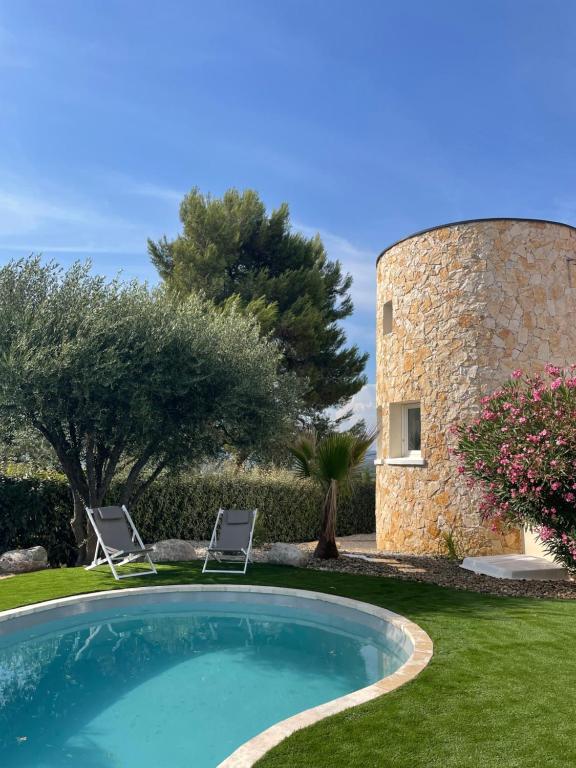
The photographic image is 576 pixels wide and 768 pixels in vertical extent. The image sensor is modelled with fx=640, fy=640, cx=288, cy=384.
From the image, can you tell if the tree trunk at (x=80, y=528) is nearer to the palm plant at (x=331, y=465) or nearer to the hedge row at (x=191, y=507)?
the hedge row at (x=191, y=507)

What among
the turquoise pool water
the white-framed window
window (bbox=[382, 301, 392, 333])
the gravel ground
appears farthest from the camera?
window (bbox=[382, 301, 392, 333])

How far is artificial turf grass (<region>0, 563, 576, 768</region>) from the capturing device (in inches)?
157

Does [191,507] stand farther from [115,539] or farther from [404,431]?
[404,431]

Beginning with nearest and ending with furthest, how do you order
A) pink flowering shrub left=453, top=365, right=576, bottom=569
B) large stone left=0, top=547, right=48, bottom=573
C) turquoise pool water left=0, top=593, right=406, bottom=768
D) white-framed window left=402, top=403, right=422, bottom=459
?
turquoise pool water left=0, top=593, right=406, bottom=768, pink flowering shrub left=453, top=365, right=576, bottom=569, large stone left=0, top=547, right=48, bottom=573, white-framed window left=402, top=403, right=422, bottom=459

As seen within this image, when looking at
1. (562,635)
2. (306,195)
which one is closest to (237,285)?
(306,195)

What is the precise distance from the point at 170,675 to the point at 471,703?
3333mm

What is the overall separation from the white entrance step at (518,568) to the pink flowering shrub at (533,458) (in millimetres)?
448

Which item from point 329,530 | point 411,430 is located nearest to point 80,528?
point 329,530

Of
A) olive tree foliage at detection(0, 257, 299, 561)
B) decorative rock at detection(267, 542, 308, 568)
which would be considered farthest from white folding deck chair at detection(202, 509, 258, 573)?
olive tree foliage at detection(0, 257, 299, 561)

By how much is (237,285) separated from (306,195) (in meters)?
12.2

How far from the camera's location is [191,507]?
15.9 meters

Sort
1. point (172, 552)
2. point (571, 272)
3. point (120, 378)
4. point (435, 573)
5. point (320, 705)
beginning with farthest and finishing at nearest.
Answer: point (571, 272)
point (172, 552)
point (435, 573)
point (120, 378)
point (320, 705)

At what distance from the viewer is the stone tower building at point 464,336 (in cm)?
1350

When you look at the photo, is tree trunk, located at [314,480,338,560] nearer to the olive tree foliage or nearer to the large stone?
the olive tree foliage
